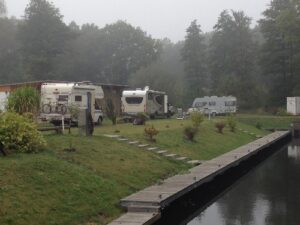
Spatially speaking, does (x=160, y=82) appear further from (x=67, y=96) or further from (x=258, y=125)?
(x=67, y=96)

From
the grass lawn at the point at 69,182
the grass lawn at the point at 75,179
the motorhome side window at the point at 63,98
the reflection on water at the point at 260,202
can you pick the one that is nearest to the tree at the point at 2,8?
the motorhome side window at the point at 63,98

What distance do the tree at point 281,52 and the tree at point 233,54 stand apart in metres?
2.81

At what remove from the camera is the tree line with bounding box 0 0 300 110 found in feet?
203

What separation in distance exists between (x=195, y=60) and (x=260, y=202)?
200 feet

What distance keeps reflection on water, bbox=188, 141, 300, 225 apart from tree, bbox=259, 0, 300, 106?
39.5 m

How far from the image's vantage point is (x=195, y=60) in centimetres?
7525

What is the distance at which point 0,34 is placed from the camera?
72.3 metres

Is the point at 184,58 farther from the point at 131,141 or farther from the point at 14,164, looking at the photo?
the point at 14,164

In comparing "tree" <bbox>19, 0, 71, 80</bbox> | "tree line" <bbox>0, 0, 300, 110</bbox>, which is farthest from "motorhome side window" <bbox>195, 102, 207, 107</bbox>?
"tree" <bbox>19, 0, 71, 80</bbox>

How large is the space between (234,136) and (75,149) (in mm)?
18937

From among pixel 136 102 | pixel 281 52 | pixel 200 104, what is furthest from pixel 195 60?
pixel 136 102

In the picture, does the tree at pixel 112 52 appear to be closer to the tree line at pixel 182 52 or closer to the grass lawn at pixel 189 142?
the tree line at pixel 182 52

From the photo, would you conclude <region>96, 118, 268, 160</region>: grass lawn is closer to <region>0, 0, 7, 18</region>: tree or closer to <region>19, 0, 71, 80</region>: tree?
<region>19, 0, 71, 80</region>: tree

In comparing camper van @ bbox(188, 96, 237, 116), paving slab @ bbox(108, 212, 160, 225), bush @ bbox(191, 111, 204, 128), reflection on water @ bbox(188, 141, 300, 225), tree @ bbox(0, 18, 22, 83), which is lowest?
reflection on water @ bbox(188, 141, 300, 225)
